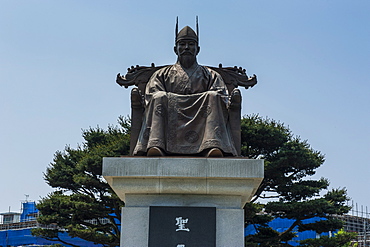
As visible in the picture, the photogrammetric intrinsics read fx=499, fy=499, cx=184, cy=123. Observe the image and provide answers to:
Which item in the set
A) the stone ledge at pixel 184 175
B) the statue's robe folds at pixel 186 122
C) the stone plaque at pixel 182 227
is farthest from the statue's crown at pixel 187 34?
the stone plaque at pixel 182 227

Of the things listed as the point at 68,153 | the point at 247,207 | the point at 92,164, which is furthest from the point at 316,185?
the point at 68,153

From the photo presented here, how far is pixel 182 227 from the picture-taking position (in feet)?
14.9

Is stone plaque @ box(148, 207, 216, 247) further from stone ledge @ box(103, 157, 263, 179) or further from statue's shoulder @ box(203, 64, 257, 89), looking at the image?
statue's shoulder @ box(203, 64, 257, 89)

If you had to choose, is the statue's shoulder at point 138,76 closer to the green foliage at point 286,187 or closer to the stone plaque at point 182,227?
the stone plaque at point 182,227

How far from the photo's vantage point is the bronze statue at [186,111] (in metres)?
4.88

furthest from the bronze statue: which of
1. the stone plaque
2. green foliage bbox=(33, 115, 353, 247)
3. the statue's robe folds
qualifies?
green foliage bbox=(33, 115, 353, 247)

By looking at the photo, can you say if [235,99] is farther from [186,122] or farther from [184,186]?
[184,186]

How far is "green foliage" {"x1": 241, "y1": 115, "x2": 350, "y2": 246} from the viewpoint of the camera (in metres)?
12.4

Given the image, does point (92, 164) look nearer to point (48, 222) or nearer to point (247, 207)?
point (48, 222)

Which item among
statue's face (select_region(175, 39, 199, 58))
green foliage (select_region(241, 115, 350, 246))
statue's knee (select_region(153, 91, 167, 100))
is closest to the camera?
statue's knee (select_region(153, 91, 167, 100))

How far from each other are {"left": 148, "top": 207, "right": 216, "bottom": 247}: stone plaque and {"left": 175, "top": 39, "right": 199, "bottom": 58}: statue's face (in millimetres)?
1795

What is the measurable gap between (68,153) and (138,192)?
10168 millimetres

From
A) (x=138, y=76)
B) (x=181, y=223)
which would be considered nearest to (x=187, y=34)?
(x=138, y=76)

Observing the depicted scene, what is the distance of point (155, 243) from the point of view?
4523mm
